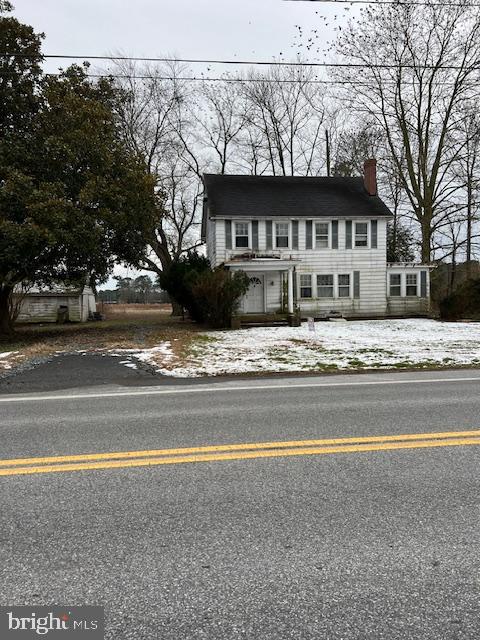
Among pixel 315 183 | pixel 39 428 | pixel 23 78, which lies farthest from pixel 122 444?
pixel 315 183

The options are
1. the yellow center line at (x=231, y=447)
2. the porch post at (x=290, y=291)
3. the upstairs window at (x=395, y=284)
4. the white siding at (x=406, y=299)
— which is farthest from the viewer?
the upstairs window at (x=395, y=284)

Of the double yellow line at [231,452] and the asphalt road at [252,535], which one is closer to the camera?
the asphalt road at [252,535]

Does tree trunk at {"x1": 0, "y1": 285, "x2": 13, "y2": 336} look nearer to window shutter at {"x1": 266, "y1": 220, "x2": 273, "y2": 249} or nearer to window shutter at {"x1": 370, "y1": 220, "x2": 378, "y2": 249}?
window shutter at {"x1": 266, "y1": 220, "x2": 273, "y2": 249}

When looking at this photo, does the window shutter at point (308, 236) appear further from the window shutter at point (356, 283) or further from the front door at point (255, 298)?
the front door at point (255, 298)

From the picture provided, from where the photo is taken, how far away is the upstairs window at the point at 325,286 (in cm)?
2583

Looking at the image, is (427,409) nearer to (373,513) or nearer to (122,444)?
(373,513)

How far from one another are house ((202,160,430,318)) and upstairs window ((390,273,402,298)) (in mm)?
55

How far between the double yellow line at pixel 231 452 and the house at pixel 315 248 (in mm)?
19527

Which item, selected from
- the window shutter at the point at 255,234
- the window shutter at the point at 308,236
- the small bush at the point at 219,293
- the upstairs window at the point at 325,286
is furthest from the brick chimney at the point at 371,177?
the small bush at the point at 219,293

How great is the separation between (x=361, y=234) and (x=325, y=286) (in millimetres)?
3612

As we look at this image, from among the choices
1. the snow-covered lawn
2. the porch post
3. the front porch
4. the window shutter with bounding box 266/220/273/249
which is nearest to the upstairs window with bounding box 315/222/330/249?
the front porch

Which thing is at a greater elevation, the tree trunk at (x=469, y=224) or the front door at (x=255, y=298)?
the tree trunk at (x=469, y=224)

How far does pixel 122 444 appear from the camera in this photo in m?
4.66

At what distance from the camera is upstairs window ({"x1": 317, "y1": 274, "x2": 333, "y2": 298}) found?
84.7 ft
